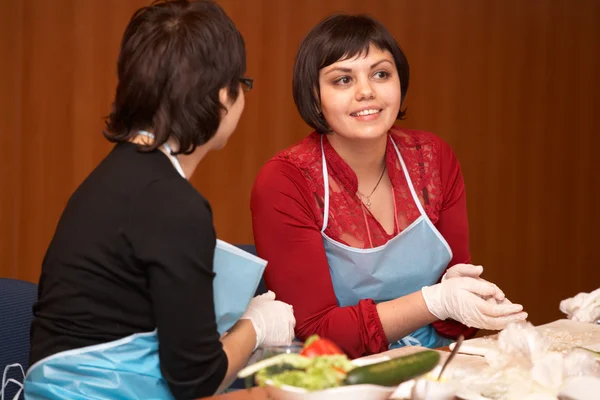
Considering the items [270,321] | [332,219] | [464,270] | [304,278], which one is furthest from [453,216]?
[270,321]

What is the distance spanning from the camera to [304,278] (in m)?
1.97

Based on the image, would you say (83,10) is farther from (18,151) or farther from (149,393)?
(149,393)

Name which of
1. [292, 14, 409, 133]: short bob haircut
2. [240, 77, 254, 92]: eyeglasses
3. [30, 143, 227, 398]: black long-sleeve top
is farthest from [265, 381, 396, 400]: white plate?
[292, 14, 409, 133]: short bob haircut

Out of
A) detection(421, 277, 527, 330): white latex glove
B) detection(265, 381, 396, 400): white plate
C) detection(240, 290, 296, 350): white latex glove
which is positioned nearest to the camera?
detection(265, 381, 396, 400): white plate

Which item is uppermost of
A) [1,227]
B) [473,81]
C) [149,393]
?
[473,81]

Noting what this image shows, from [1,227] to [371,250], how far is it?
1.78 meters

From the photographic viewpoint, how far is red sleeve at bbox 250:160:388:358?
1.95 meters

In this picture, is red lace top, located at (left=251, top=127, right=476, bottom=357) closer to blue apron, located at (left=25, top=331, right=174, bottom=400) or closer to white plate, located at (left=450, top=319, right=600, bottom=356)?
white plate, located at (left=450, top=319, right=600, bottom=356)

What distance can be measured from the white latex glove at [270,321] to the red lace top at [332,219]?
0.96 ft

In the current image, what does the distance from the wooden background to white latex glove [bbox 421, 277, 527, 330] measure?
1.75m

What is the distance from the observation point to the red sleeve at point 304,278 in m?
1.95

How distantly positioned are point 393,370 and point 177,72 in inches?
23.5

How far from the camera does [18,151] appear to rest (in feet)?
10.8

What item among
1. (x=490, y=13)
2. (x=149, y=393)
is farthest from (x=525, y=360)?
(x=490, y=13)
